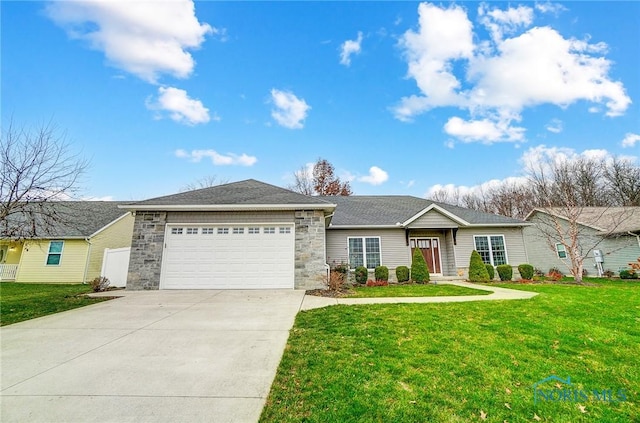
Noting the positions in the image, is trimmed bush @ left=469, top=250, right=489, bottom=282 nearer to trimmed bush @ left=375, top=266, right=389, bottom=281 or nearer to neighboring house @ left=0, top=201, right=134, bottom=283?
trimmed bush @ left=375, top=266, right=389, bottom=281

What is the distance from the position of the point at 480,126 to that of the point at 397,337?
18.7 metres

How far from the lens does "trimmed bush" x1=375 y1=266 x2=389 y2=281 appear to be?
1293 cm

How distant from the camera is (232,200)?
10492 millimetres

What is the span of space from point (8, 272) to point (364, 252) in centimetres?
2137

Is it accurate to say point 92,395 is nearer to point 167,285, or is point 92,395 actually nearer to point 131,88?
point 167,285

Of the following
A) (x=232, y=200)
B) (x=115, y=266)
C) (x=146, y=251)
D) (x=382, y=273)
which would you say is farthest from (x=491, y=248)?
(x=115, y=266)

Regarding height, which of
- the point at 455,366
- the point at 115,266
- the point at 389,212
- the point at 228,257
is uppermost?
the point at 389,212

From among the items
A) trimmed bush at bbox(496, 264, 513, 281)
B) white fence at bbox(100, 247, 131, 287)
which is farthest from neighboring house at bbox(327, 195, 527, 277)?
white fence at bbox(100, 247, 131, 287)

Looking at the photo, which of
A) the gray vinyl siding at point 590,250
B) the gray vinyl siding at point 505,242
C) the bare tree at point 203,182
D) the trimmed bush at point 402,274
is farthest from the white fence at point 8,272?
the gray vinyl siding at point 590,250

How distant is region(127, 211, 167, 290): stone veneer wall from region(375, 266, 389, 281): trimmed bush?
9273 millimetres

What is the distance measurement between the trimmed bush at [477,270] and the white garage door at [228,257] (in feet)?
29.4

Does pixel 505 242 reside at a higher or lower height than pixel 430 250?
higher

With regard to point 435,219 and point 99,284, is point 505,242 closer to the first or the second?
point 435,219

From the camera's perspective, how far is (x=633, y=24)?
39.7 feet
